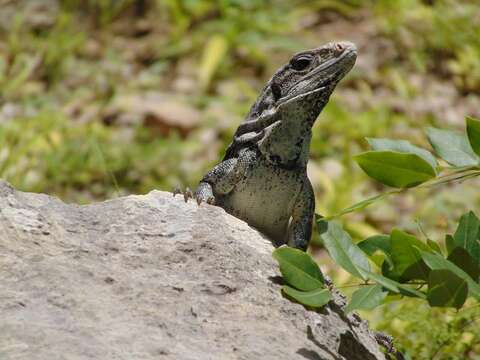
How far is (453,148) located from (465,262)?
1.37ft

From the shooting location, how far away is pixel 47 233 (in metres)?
3.13

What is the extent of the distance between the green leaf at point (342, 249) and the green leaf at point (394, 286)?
0.12 m

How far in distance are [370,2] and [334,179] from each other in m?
3.42

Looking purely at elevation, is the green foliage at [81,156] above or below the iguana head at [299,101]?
below

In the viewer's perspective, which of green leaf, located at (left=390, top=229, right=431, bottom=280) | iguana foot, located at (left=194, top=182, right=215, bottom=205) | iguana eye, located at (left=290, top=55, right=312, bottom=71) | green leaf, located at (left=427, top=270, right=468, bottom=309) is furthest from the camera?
iguana eye, located at (left=290, top=55, right=312, bottom=71)

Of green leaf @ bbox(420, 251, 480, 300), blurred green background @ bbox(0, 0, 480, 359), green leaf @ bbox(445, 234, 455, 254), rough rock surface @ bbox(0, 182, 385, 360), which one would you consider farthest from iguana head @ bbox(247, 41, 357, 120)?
blurred green background @ bbox(0, 0, 480, 359)

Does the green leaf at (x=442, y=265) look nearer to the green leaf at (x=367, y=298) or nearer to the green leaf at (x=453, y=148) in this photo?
the green leaf at (x=367, y=298)

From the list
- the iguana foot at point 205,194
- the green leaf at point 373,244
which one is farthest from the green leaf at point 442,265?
the iguana foot at point 205,194

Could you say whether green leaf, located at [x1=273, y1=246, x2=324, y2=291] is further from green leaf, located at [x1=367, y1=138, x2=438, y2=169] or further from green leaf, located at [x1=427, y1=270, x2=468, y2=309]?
green leaf, located at [x1=367, y1=138, x2=438, y2=169]

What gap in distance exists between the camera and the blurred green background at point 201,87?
25.2ft

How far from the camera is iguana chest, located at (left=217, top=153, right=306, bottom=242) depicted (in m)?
Answer: 3.97

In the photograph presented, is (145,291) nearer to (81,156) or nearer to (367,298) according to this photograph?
(367,298)

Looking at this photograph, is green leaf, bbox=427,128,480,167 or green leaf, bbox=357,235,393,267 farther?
green leaf, bbox=357,235,393,267

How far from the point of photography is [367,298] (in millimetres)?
2828
